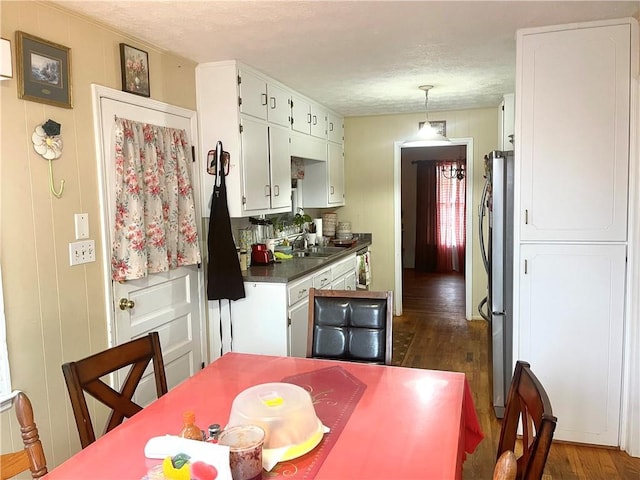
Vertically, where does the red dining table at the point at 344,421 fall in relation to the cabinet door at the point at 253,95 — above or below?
below

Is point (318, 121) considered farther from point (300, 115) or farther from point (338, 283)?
point (338, 283)

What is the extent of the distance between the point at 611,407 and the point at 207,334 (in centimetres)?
253

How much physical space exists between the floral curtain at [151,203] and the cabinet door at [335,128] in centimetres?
231

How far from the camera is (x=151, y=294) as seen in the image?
2.86 m

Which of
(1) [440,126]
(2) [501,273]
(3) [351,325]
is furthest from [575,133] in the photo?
(1) [440,126]

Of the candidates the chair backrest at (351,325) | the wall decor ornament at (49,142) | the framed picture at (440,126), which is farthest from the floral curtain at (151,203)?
the framed picture at (440,126)

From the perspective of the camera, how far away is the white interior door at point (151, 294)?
8.21ft

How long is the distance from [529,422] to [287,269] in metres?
2.48

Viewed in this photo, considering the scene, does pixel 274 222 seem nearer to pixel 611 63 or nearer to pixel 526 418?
pixel 611 63

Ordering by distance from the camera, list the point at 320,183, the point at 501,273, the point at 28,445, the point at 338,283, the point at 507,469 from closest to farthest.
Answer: the point at 507,469, the point at 28,445, the point at 501,273, the point at 338,283, the point at 320,183

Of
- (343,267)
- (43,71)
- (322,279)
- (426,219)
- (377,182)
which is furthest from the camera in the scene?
(426,219)

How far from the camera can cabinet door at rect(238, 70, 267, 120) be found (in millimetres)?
3342

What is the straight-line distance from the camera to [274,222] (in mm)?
4629

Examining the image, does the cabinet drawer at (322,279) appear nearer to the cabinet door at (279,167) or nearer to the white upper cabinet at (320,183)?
the cabinet door at (279,167)
